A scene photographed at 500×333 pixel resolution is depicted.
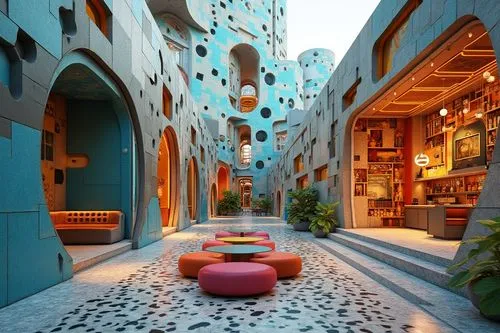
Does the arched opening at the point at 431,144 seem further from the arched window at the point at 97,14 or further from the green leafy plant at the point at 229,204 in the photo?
the green leafy plant at the point at 229,204

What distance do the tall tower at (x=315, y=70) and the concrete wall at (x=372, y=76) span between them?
30806 mm

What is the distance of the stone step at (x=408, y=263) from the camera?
15.8ft

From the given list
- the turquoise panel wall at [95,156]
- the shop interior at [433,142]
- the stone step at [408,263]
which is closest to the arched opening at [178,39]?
the turquoise panel wall at [95,156]

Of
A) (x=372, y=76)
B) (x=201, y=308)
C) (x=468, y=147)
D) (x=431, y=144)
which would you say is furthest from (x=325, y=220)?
(x=201, y=308)

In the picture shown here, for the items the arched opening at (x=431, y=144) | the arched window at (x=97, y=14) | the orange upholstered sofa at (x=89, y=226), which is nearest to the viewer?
the arched window at (x=97, y=14)

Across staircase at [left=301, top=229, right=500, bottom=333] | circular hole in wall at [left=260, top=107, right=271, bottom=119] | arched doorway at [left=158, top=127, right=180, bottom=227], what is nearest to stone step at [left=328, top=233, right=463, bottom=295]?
staircase at [left=301, top=229, right=500, bottom=333]

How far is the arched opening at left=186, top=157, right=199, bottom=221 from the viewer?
1770cm

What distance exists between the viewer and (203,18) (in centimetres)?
3106

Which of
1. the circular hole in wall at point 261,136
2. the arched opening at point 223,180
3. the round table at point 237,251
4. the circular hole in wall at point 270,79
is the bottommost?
the round table at point 237,251

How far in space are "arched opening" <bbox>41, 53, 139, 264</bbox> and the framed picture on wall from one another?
798 cm

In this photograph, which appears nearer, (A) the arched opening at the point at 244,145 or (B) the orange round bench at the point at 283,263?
(B) the orange round bench at the point at 283,263

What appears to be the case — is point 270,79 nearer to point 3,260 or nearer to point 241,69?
point 241,69

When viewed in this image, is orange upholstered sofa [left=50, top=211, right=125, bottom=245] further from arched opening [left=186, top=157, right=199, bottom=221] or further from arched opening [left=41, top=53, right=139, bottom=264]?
arched opening [left=186, top=157, right=199, bottom=221]

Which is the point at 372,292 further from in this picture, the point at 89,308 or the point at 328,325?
the point at 89,308
